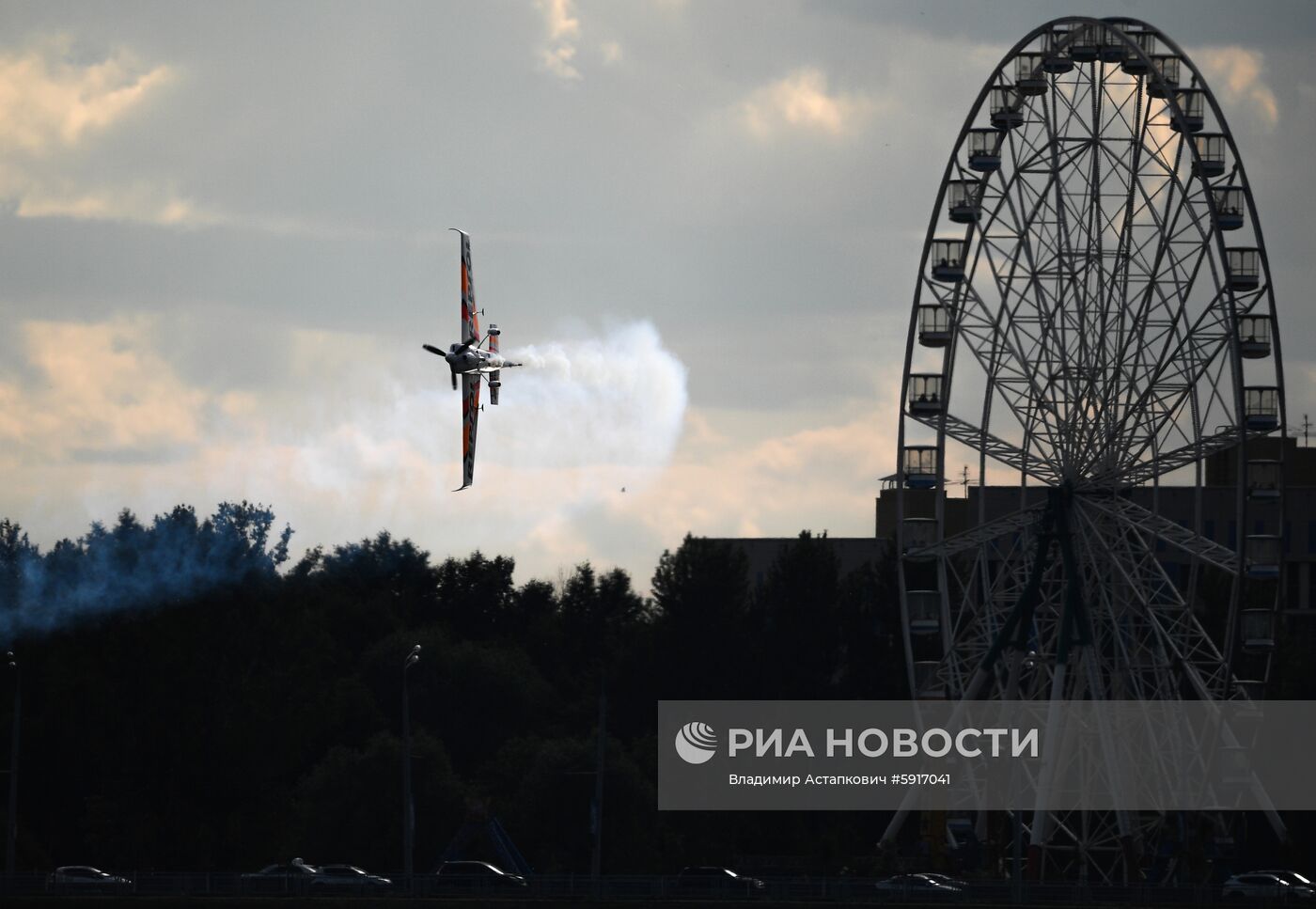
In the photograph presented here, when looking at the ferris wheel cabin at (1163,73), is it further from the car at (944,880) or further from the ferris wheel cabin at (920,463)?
the car at (944,880)

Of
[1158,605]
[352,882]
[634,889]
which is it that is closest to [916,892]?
[634,889]

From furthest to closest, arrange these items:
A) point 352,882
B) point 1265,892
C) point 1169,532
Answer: point 352,882
point 1169,532
point 1265,892

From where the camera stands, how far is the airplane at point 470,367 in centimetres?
7731

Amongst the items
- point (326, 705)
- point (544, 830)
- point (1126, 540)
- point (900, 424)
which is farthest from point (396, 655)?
point (1126, 540)

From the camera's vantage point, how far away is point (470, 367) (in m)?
77.4

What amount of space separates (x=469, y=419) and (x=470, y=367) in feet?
9.85

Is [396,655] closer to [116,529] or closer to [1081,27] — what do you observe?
[116,529]

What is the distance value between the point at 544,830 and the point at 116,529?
3323 centimetres

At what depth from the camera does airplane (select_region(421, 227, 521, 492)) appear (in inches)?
Answer: 3044

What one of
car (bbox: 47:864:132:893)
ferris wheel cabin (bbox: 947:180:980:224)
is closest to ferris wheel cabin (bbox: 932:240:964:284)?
ferris wheel cabin (bbox: 947:180:980:224)

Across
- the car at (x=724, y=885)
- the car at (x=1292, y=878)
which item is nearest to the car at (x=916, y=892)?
the car at (x=724, y=885)

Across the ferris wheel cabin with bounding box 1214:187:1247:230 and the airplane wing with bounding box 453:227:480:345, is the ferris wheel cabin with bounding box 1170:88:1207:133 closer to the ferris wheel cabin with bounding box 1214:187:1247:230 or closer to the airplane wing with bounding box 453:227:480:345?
the ferris wheel cabin with bounding box 1214:187:1247:230

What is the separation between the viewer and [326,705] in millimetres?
120500

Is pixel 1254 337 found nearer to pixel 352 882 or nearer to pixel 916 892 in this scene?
pixel 916 892
